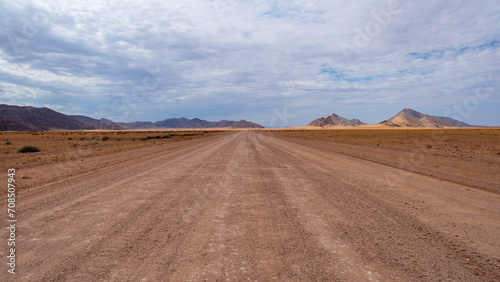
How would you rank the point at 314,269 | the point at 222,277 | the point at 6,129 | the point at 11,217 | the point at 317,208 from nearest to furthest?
1. the point at 222,277
2. the point at 314,269
3. the point at 11,217
4. the point at 317,208
5. the point at 6,129

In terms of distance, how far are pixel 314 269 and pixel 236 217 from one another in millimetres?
2424

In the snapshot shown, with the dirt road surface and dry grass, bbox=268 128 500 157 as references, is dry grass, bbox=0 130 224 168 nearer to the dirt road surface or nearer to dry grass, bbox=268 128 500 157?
the dirt road surface

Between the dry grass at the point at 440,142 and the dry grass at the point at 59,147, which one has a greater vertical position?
the dry grass at the point at 440,142

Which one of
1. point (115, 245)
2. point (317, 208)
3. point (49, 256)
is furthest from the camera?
point (317, 208)

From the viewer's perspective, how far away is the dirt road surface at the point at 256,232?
364 cm

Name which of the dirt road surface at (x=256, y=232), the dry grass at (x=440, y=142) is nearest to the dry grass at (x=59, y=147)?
the dirt road surface at (x=256, y=232)

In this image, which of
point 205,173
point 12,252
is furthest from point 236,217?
point 205,173

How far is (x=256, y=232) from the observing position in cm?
495

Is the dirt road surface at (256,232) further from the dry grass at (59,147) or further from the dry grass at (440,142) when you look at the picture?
the dry grass at (440,142)

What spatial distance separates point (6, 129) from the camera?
498 feet

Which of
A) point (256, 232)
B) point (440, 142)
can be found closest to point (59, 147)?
point (256, 232)

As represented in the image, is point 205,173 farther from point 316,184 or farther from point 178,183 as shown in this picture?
point 316,184

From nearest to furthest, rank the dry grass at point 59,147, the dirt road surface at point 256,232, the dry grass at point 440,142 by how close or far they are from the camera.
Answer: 1. the dirt road surface at point 256,232
2. the dry grass at point 59,147
3. the dry grass at point 440,142

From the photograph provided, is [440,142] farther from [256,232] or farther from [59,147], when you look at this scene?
[59,147]
